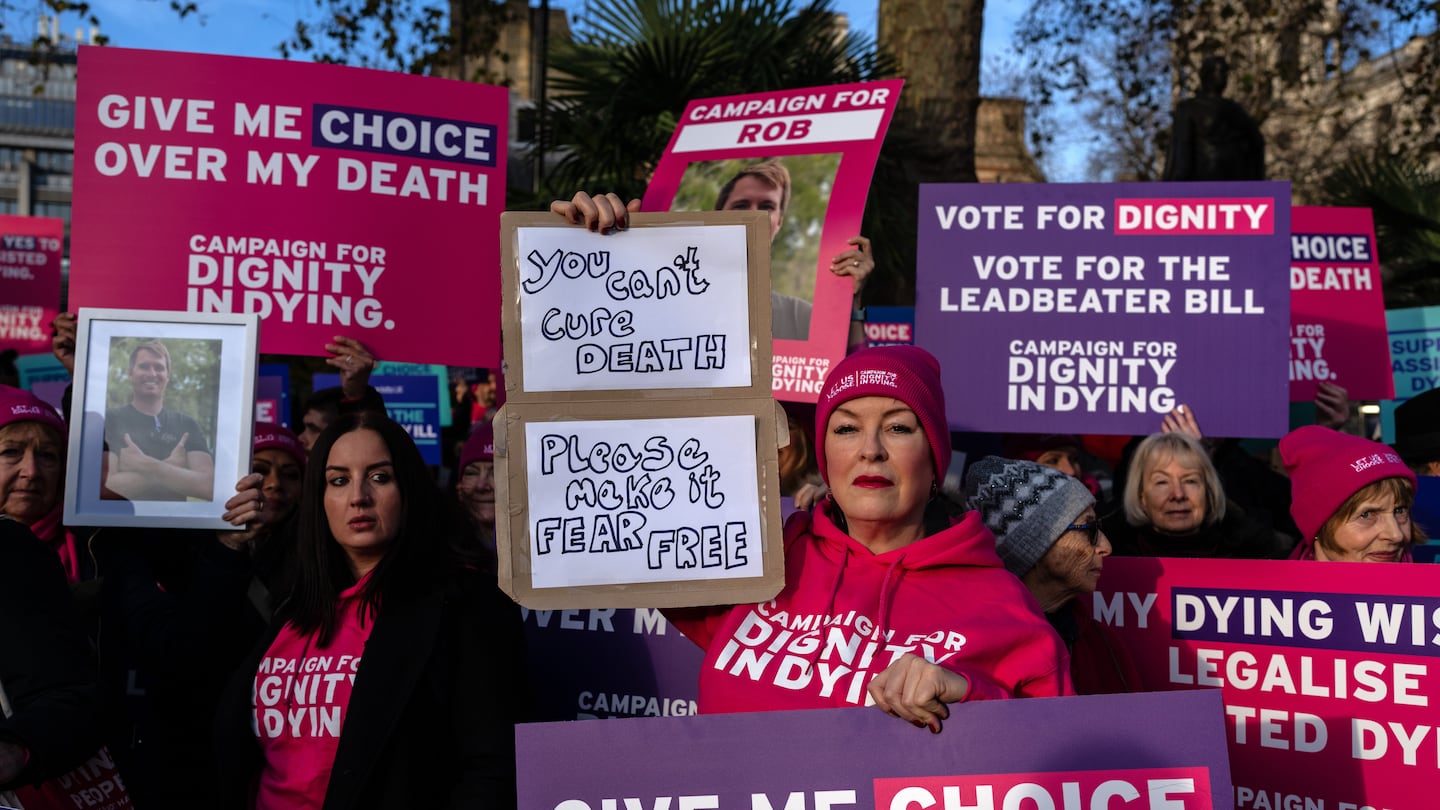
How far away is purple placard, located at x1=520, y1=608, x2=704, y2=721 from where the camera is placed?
4074mm

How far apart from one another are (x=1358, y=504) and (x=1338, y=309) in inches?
108

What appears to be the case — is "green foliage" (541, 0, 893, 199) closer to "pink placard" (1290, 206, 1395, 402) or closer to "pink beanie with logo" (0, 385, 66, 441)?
"pink placard" (1290, 206, 1395, 402)

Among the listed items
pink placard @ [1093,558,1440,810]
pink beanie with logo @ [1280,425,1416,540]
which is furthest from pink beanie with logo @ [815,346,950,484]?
pink beanie with logo @ [1280,425,1416,540]

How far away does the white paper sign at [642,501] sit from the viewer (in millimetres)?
2732

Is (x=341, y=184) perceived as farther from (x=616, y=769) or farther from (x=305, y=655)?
(x=616, y=769)

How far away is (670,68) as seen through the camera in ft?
33.2

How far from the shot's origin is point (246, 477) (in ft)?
12.1

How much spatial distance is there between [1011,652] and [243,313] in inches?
97.7

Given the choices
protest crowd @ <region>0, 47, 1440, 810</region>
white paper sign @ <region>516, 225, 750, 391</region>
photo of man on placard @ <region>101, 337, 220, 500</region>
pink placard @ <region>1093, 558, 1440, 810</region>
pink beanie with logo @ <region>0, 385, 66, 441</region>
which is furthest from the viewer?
photo of man on placard @ <region>101, 337, 220, 500</region>

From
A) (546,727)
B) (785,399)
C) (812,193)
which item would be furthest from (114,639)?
(812,193)

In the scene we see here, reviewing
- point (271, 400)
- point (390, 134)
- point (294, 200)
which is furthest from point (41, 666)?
point (271, 400)

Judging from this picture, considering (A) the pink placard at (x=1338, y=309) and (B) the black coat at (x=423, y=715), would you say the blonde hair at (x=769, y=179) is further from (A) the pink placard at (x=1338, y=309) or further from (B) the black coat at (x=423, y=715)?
(A) the pink placard at (x=1338, y=309)

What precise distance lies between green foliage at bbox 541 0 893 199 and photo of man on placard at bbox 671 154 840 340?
4944 mm

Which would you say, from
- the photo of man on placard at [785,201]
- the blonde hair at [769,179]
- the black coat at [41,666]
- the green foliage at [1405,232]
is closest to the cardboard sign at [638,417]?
the black coat at [41,666]
